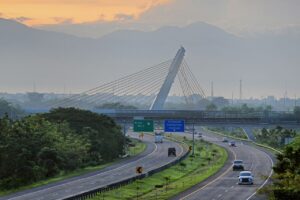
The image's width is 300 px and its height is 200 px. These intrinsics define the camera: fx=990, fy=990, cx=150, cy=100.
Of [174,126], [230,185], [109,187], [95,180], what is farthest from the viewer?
[174,126]

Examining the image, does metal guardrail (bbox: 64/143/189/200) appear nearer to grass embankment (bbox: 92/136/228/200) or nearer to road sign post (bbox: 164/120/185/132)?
grass embankment (bbox: 92/136/228/200)

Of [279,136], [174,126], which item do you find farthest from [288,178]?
[279,136]

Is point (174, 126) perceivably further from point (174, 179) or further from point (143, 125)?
point (174, 179)

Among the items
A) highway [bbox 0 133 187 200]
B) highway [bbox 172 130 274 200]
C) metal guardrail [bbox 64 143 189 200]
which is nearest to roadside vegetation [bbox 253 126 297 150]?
highway [bbox 0 133 187 200]

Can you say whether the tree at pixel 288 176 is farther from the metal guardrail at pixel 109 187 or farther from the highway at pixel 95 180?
the highway at pixel 95 180

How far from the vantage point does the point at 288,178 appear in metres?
64.1

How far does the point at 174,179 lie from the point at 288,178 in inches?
1588

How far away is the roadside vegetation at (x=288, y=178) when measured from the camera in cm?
5966

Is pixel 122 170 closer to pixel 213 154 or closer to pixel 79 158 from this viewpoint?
pixel 79 158

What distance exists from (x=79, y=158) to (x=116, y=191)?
36021 mm

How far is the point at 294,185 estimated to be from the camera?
60156 mm

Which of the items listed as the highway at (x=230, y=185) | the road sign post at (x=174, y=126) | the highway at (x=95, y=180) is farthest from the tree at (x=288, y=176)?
the road sign post at (x=174, y=126)

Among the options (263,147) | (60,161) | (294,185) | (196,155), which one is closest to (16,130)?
(60,161)

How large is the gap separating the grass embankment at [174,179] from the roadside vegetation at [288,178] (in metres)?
12.0
